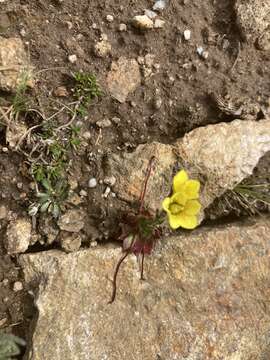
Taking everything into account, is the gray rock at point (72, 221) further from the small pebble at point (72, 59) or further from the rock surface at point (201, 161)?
the small pebble at point (72, 59)

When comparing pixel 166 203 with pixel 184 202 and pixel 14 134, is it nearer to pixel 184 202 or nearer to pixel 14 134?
pixel 184 202

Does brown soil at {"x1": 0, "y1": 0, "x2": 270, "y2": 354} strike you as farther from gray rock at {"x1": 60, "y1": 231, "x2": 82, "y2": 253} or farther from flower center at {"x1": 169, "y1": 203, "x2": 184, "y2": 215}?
flower center at {"x1": 169, "y1": 203, "x2": 184, "y2": 215}

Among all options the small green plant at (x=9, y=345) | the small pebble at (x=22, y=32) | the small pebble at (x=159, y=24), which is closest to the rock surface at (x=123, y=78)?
the small pebble at (x=159, y=24)

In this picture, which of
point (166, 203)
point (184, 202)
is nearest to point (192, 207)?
point (184, 202)

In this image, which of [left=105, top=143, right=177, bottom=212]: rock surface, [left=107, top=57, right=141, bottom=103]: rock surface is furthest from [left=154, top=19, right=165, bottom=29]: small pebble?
[left=105, top=143, right=177, bottom=212]: rock surface

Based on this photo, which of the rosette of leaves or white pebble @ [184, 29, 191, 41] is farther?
white pebble @ [184, 29, 191, 41]

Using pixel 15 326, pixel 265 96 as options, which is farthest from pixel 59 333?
pixel 265 96
